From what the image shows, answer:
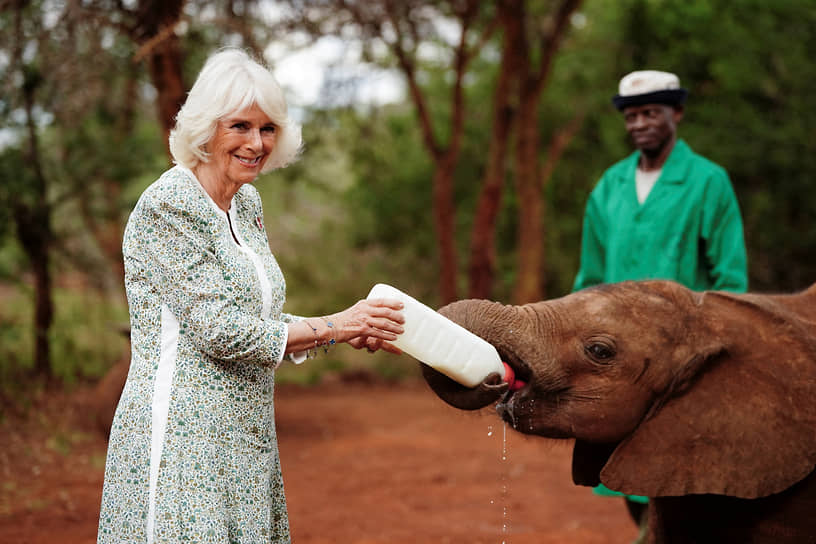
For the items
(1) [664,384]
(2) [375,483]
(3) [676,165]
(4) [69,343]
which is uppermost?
(3) [676,165]

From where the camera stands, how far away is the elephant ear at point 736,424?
135 inches

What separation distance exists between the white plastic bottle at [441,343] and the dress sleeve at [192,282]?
1.72ft

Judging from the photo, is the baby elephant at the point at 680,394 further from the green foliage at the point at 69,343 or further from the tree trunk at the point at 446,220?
the tree trunk at the point at 446,220

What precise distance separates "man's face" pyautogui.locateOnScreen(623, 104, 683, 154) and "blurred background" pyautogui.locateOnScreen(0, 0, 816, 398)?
3.53 meters

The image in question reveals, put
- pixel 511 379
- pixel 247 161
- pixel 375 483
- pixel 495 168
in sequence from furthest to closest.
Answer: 1. pixel 495 168
2. pixel 375 483
3. pixel 511 379
4. pixel 247 161

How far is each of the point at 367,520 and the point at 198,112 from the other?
14.2 ft

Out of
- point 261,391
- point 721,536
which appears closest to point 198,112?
point 261,391

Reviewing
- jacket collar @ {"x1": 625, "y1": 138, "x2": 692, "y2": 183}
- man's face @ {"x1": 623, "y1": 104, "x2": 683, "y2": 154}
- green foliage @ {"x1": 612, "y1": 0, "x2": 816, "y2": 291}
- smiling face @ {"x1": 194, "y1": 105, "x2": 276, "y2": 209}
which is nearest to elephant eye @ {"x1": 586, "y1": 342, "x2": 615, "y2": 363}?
smiling face @ {"x1": 194, "y1": 105, "x2": 276, "y2": 209}

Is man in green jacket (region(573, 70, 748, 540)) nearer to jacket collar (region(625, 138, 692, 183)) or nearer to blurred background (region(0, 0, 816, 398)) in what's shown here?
jacket collar (region(625, 138, 692, 183))

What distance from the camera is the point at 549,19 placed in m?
17.8

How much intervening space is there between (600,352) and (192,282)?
1.66 meters

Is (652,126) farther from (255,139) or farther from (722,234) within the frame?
(255,139)

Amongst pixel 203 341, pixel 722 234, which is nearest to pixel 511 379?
pixel 203 341

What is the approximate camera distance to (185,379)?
295 centimetres
